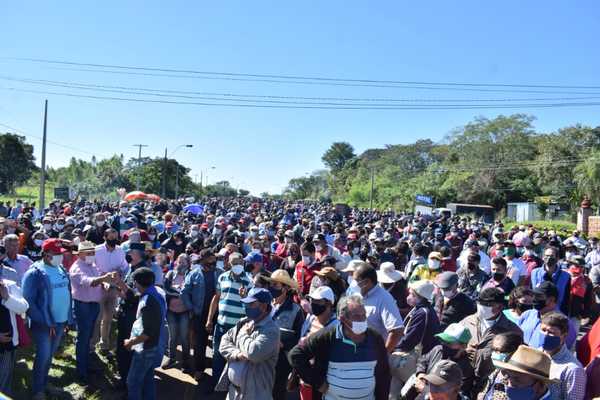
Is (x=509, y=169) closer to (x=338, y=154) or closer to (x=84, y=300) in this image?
(x=84, y=300)

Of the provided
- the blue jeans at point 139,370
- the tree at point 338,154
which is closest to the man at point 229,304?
the blue jeans at point 139,370

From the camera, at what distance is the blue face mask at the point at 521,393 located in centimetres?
320

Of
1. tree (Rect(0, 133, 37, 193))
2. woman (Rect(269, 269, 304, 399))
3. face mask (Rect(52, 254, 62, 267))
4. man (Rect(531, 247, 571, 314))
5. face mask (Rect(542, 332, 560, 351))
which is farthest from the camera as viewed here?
tree (Rect(0, 133, 37, 193))

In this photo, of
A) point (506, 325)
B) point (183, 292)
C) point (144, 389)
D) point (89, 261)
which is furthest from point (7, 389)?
point (506, 325)

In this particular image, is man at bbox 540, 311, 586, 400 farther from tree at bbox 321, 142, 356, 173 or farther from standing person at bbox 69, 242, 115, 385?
tree at bbox 321, 142, 356, 173

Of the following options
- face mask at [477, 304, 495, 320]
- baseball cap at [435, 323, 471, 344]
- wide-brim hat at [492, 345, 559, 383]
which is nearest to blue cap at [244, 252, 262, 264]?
face mask at [477, 304, 495, 320]

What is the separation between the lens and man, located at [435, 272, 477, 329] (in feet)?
17.4

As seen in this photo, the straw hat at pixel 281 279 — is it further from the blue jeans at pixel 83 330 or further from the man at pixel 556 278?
the man at pixel 556 278

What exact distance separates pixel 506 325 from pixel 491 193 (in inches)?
1952

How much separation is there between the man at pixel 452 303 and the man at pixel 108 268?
14.5 feet

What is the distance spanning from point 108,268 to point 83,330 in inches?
41.1

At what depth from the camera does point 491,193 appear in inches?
2009

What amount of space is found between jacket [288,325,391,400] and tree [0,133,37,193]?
5420 centimetres

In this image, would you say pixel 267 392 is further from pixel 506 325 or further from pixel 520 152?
pixel 520 152
